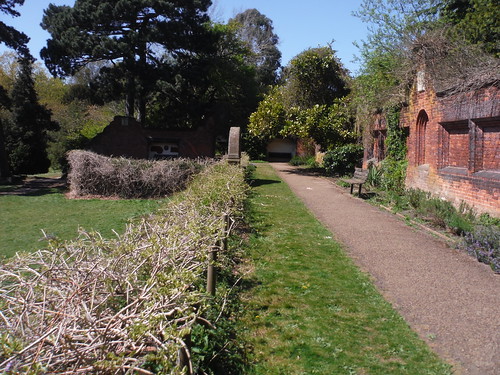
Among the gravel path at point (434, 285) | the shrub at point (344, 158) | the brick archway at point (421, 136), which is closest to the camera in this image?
the gravel path at point (434, 285)

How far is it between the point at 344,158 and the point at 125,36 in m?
12.3

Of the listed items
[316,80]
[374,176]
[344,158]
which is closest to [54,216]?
[374,176]

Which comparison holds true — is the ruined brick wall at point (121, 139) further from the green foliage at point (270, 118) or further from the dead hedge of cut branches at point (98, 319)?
the dead hedge of cut branches at point (98, 319)

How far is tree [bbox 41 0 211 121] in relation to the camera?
22672mm

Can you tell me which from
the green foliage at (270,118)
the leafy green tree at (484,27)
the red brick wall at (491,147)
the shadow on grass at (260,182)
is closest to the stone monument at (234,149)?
the shadow on grass at (260,182)

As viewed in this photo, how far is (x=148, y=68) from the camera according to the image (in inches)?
941

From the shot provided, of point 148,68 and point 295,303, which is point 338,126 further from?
point 295,303

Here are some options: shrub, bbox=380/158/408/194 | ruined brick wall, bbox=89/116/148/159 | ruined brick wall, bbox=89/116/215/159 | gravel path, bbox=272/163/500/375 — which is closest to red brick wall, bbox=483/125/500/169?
gravel path, bbox=272/163/500/375

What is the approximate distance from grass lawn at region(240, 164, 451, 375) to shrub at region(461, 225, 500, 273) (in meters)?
2.00

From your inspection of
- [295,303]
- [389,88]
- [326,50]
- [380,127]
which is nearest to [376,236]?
[295,303]

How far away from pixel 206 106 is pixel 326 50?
22.7ft

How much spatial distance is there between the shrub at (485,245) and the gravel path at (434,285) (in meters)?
0.12

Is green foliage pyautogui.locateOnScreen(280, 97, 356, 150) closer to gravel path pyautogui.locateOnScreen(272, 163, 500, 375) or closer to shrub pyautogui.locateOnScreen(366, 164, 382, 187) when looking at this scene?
shrub pyautogui.locateOnScreen(366, 164, 382, 187)

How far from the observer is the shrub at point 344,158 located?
71.4ft
